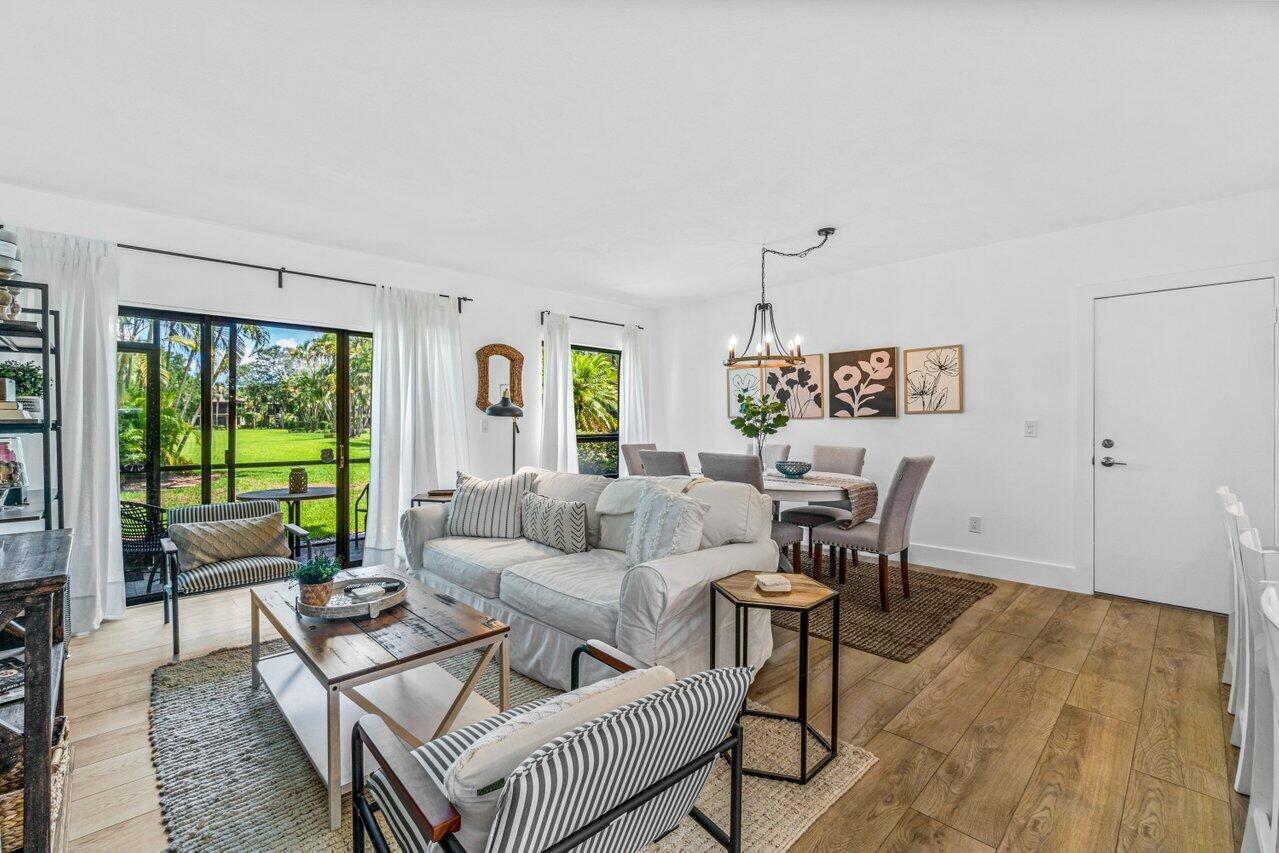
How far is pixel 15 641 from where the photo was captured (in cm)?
222

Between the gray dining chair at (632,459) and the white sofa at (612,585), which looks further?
the gray dining chair at (632,459)

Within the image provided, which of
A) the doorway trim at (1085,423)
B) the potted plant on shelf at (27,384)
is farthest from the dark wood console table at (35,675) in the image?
the doorway trim at (1085,423)

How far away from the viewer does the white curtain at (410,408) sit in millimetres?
4445

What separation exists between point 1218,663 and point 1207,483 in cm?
124

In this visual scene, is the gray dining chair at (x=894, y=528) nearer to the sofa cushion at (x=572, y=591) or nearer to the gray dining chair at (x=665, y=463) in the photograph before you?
the gray dining chair at (x=665, y=463)

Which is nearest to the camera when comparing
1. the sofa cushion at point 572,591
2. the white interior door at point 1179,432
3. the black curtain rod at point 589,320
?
the sofa cushion at point 572,591

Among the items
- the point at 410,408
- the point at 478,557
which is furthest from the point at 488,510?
the point at 410,408

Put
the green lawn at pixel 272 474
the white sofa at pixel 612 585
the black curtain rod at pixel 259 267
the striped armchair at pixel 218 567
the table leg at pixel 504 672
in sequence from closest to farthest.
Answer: the table leg at pixel 504 672 → the white sofa at pixel 612 585 → the striped armchair at pixel 218 567 → the black curtain rod at pixel 259 267 → the green lawn at pixel 272 474

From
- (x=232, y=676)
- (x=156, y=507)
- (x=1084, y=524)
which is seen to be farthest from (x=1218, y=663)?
(x=156, y=507)

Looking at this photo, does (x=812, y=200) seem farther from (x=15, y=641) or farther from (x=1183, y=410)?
(x=15, y=641)

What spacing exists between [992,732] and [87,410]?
483 cm

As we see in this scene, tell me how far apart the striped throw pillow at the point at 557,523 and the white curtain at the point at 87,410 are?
2427 mm

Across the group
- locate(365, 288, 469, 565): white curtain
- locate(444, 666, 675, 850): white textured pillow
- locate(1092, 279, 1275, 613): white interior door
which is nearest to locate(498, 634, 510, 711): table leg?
locate(444, 666, 675, 850): white textured pillow

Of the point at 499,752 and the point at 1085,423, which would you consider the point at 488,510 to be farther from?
the point at 1085,423
